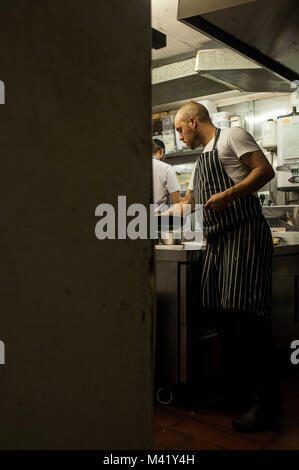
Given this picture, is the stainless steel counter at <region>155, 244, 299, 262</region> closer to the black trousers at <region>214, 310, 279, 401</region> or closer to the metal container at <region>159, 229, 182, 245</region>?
the metal container at <region>159, 229, 182, 245</region>

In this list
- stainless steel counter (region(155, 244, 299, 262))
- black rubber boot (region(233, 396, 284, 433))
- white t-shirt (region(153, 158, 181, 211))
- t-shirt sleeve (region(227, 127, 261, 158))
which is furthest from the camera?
white t-shirt (region(153, 158, 181, 211))

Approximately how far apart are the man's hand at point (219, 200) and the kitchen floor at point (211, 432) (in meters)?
1.02

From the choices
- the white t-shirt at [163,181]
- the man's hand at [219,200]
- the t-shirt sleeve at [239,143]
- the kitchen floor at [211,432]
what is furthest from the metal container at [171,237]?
the white t-shirt at [163,181]

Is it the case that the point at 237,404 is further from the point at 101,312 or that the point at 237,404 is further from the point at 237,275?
the point at 101,312

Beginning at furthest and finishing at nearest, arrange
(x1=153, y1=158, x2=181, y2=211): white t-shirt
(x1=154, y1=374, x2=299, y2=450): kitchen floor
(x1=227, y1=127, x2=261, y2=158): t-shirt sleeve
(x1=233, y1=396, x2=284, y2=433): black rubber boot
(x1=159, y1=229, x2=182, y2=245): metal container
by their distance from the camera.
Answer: (x1=153, y1=158, x2=181, y2=211): white t-shirt, (x1=159, y1=229, x2=182, y2=245): metal container, (x1=227, y1=127, x2=261, y2=158): t-shirt sleeve, (x1=233, y1=396, x2=284, y2=433): black rubber boot, (x1=154, y1=374, x2=299, y2=450): kitchen floor

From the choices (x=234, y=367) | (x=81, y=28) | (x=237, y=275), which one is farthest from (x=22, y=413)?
(x=234, y=367)

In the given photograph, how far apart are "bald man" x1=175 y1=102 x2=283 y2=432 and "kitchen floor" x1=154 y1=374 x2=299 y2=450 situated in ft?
0.23

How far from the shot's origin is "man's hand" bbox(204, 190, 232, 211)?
2012 millimetres

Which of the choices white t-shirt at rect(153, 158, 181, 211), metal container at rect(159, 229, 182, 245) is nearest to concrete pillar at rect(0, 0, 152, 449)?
metal container at rect(159, 229, 182, 245)

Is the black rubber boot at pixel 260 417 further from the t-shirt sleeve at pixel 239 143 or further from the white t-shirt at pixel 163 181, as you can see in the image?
the white t-shirt at pixel 163 181

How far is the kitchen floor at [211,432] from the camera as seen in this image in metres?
1.81
